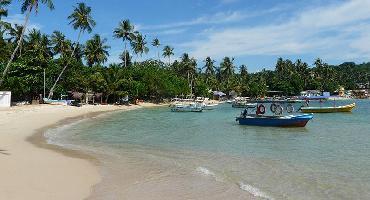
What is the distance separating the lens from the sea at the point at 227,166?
12672 mm

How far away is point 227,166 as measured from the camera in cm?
1742

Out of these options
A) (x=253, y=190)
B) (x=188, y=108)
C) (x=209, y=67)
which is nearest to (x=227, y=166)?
(x=253, y=190)

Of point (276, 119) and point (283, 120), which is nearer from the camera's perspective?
point (283, 120)

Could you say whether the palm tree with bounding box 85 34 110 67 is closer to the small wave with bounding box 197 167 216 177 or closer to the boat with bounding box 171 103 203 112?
the boat with bounding box 171 103 203 112

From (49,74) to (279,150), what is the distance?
167 feet

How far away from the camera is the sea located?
41.6 ft

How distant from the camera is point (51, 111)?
173 ft

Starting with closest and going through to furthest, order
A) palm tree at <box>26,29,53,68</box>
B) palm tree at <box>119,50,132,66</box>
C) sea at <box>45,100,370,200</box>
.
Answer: sea at <box>45,100,370,200</box>, palm tree at <box>26,29,53,68</box>, palm tree at <box>119,50,132,66</box>

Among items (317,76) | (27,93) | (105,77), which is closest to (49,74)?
(27,93)

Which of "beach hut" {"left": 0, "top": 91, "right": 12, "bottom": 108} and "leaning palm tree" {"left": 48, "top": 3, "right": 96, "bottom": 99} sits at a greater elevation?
"leaning palm tree" {"left": 48, "top": 3, "right": 96, "bottom": 99}

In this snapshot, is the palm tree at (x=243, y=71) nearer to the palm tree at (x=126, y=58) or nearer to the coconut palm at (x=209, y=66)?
the coconut palm at (x=209, y=66)

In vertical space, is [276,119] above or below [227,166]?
above

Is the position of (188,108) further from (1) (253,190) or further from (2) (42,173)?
(1) (253,190)

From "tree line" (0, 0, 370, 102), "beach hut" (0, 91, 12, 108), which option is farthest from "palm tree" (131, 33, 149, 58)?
"beach hut" (0, 91, 12, 108)
